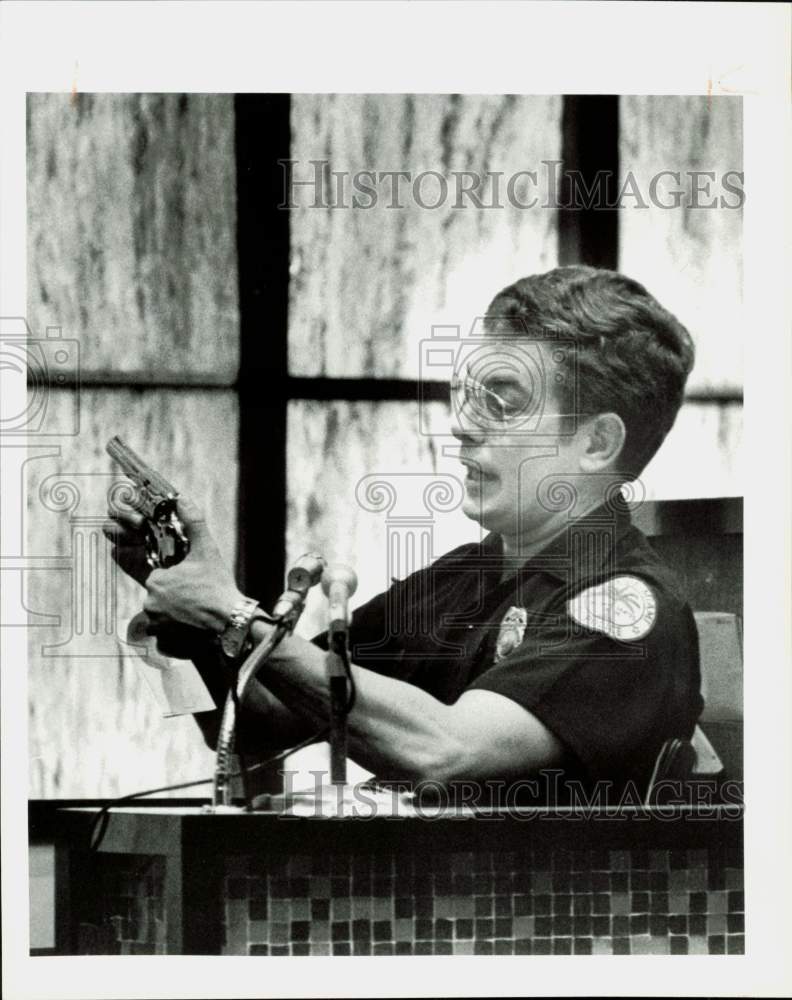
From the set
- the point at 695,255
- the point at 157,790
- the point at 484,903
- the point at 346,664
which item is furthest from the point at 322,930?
the point at 695,255

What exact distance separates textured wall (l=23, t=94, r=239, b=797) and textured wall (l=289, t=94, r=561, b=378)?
0.19 m

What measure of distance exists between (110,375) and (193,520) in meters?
0.37

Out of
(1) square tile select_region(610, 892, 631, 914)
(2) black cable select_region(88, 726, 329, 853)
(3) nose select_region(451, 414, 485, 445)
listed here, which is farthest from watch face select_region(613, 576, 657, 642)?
(2) black cable select_region(88, 726, 329, 853)

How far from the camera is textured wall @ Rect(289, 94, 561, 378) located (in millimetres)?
2787

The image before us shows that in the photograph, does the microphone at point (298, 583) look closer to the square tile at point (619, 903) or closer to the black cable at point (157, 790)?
the black cable at point (157, 790)

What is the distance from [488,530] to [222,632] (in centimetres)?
63

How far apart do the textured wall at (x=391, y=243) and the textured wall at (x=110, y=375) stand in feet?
0.62

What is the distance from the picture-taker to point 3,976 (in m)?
2.76

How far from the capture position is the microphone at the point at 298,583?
8.98 ft

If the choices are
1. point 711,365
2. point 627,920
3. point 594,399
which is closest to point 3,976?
point 627,920

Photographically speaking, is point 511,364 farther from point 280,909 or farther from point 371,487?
point 280,909

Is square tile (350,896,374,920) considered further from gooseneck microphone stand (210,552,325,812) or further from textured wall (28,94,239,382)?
textured wall (28,94,239,382)

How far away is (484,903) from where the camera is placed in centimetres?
276

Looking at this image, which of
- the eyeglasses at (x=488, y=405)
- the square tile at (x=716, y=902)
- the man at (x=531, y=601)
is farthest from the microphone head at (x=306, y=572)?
the square tile at (x=716, y=902)
